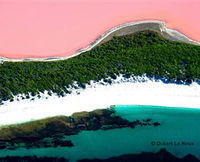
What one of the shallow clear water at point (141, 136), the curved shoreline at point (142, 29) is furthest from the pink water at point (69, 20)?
the shallow clear water at point (141, 136)

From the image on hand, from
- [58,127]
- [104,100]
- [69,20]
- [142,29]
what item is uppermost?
[69,20]

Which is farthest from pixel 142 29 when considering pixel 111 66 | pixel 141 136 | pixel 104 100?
pixel 141 136

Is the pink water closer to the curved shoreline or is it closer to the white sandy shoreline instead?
the curved shoreline

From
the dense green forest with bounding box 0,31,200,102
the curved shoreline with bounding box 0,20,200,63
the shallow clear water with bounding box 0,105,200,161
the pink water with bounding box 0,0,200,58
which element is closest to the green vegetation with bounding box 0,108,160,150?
the shallow clear water with bounding box 0,105,200,161

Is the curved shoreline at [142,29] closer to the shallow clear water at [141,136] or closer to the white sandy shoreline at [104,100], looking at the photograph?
the white sandy shoreline at [104,100]

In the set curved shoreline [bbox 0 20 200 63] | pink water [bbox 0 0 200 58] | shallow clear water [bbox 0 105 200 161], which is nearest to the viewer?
shallow clear water [bbox 0 105 200 161]

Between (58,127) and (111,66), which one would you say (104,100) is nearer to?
(111,66)

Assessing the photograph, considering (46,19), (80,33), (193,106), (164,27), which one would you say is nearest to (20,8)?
Answer: (46,19)
